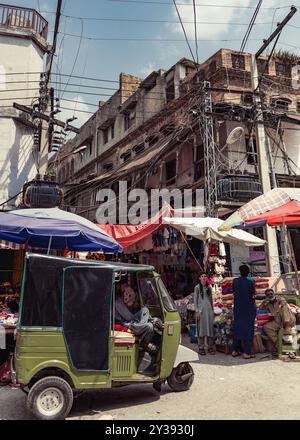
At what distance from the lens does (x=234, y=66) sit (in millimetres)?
17094

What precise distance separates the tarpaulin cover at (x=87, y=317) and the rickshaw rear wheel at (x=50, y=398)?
11.3 inches

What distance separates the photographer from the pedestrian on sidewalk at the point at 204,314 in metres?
8.32

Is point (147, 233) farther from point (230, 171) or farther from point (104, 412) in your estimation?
point (104, 412)

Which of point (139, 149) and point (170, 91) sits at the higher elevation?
point (170, 91)

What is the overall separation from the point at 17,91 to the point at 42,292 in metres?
15.5

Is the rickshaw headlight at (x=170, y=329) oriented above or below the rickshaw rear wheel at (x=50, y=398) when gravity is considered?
above

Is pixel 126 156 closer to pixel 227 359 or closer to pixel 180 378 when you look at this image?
pixel 227 359

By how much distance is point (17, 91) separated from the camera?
1742cm

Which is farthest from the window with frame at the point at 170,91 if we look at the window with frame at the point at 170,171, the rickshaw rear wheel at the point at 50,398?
the rickshaw rear wheel at the point at 50,398

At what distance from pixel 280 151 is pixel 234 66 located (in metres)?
4.48

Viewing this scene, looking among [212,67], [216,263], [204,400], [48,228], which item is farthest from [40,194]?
[204,400]

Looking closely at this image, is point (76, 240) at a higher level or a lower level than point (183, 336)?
higher

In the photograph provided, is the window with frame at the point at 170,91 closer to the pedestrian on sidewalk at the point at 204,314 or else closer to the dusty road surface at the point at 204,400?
the pedestrian on sidewalk at the point at 204,314
